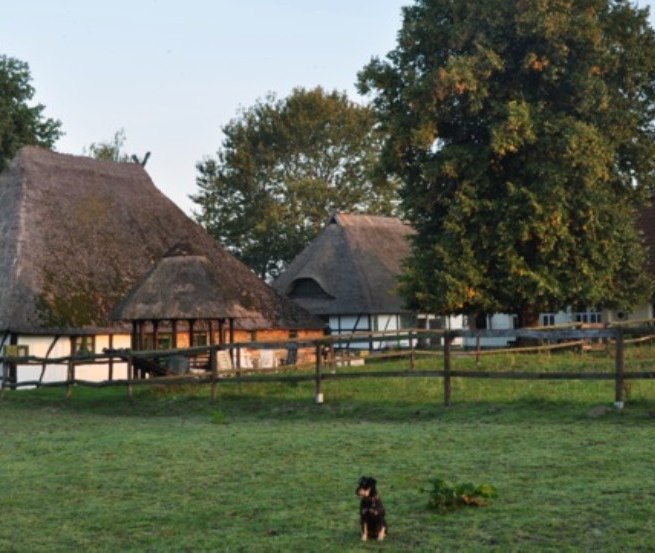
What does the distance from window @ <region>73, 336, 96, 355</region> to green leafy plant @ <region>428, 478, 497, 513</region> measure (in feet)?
98.9

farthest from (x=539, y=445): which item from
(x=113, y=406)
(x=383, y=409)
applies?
(x=113, y=406)

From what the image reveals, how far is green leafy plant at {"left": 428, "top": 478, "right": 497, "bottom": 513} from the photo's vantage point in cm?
891

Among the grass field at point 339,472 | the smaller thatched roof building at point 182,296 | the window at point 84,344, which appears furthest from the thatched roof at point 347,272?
the grass field at point 339,472

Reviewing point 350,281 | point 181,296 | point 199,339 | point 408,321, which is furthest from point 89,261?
point 408,321

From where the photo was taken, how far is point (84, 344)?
37.8m

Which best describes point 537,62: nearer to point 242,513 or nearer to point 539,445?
point 539,445

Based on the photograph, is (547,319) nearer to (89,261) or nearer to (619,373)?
(89,261)

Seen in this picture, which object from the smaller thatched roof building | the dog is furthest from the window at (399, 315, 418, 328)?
the dog

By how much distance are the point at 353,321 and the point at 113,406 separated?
2699 cm

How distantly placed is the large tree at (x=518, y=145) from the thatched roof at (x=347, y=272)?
528 inches

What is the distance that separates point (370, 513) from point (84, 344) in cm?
3114

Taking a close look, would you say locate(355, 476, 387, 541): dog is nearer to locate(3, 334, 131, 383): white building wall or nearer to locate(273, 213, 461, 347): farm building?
locate(3, 334, 131, 383): white building wall

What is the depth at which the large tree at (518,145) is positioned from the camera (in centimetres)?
3278

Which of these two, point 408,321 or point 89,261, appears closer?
point 89,261
